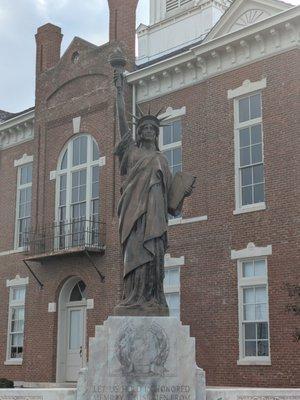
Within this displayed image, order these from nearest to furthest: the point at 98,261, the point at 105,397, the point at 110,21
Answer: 1. the point at 105,397
2. the point at 98,261
3. the point at 110,21

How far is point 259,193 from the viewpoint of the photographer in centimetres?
1975

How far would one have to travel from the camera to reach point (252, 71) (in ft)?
67.0

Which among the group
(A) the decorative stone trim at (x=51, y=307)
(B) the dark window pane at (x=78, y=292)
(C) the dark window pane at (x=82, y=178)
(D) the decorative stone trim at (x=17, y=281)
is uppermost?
(C) the dark window pane at (x=82, y=178)

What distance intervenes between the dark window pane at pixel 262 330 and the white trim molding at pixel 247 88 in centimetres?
677

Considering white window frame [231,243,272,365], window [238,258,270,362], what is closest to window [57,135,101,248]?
white window frame [231,243,272,365]

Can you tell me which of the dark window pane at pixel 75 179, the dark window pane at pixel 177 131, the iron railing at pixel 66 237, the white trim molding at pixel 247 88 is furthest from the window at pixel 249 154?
the dark window pane at pixel 75 179

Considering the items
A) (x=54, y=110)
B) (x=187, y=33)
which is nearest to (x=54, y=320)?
(x=54, y=110)

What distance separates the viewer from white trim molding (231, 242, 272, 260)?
1892 cm

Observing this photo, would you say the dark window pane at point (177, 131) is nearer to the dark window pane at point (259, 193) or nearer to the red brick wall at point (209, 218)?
the red brick wall at point (209, 218)

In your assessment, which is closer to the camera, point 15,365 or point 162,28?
point 15,365

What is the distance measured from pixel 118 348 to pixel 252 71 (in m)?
14.1

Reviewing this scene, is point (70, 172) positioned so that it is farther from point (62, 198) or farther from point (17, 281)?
point (17, 281)

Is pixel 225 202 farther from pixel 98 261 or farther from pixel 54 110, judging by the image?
pixel 54 110

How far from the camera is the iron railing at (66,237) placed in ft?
76.6
